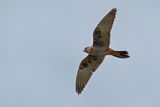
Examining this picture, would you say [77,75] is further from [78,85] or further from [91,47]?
[91,47]

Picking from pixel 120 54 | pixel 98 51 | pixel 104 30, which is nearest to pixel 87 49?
pixel 98 51

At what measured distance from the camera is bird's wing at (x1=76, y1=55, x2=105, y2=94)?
14.4m

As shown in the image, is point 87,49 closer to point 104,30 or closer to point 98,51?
point 98,51

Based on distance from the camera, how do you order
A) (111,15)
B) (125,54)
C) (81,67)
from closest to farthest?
(125,54) → (111,15) → (81,67)

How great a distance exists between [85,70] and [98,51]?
128 cm

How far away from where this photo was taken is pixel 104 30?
13672 millimetres

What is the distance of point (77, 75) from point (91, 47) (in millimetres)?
1575

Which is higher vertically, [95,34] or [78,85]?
[95,34]

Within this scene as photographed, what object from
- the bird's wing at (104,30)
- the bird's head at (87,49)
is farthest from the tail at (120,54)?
the bird's head at (87,49)

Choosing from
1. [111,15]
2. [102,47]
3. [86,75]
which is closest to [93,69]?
[86,75]

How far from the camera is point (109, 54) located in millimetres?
13406

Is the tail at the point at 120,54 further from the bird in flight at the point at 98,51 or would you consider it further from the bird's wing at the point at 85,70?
the bird's wing at the point at 85,70

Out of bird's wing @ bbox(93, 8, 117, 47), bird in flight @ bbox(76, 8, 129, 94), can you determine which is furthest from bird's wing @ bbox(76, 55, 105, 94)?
bird's wing @ bbox(93, 8, 117, 47)

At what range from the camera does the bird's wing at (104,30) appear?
1358 cm
